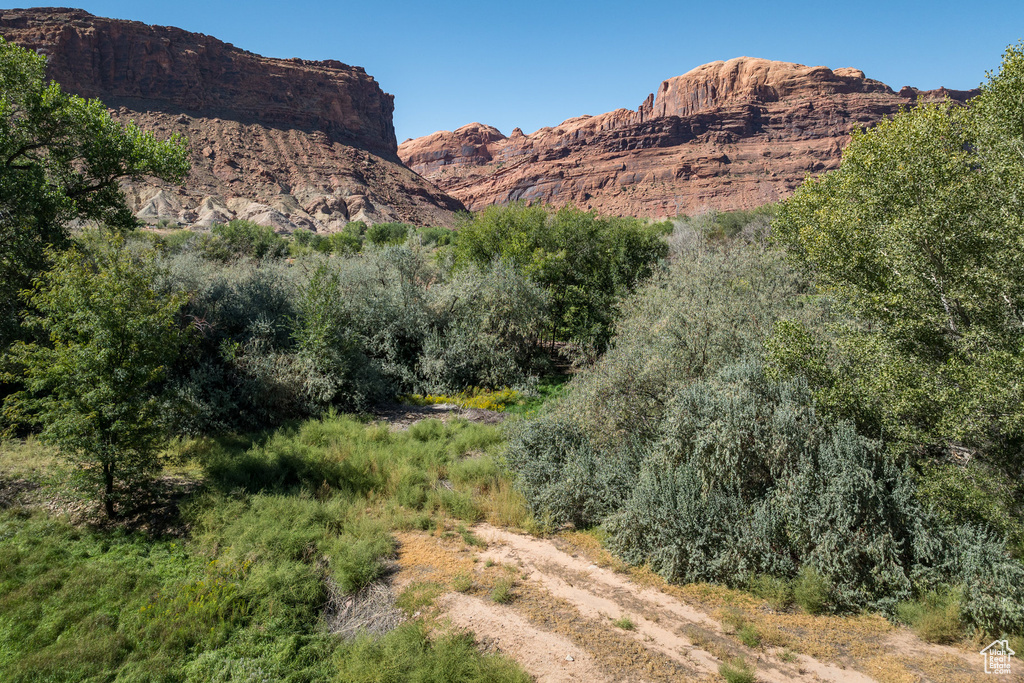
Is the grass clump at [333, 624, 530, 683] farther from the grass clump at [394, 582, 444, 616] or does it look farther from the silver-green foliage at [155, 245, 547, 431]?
the silver-green foliage at [155, 245, 547, 431]

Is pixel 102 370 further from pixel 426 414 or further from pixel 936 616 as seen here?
pixel 936 616

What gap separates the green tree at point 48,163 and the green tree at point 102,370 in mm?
2951

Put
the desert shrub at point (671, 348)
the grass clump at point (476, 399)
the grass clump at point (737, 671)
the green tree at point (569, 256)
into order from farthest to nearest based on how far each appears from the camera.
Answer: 1. the green tree at point (569, 256)
2. the grass clump at point (476, 399)
3. the desert shrub at point (671, 348)
4. the grass clump at point (737, 671)

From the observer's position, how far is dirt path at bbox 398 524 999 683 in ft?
14.4

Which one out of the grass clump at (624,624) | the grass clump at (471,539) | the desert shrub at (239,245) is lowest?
the grass clump at (471,539)

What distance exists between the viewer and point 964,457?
564 cm

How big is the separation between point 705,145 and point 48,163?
12485 cm

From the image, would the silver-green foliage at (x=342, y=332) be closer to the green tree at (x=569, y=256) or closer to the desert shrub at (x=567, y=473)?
the green tree at (x=569, y=256)

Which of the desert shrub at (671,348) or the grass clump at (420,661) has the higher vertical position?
the desert shrub at (671,348)

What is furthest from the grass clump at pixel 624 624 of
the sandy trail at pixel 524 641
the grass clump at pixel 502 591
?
the grass clump at pixel 502 591

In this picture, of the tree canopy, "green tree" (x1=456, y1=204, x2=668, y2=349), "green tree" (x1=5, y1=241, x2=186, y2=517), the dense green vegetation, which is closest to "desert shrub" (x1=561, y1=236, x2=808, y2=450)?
the tree canopy

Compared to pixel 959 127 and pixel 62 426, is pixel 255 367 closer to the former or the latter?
pixel 62 426

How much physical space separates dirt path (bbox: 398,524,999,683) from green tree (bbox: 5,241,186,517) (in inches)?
159

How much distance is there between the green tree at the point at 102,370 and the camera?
635 centimetres
